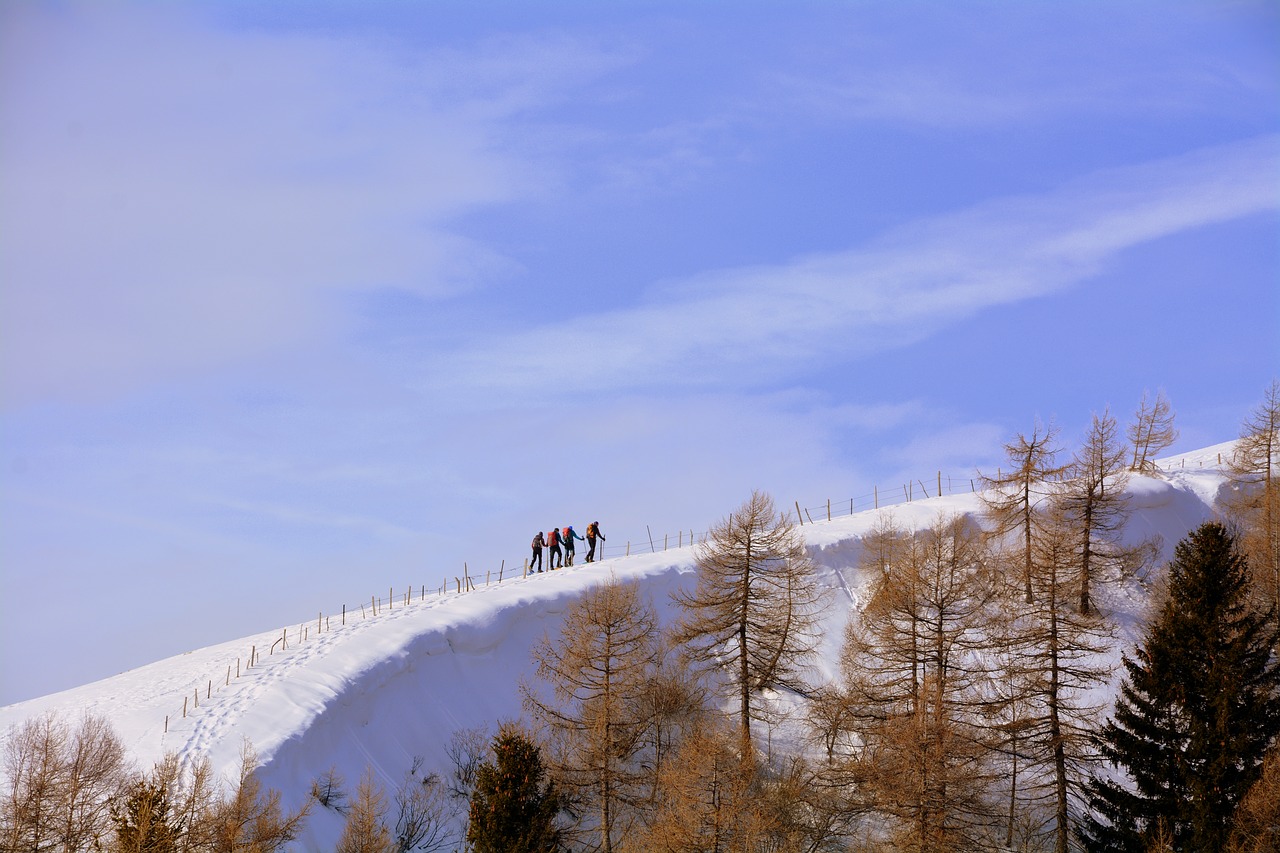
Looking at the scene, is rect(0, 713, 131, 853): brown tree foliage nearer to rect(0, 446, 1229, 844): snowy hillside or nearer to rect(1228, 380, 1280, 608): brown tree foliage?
rect(0, 446, 1229, 844): snowy hillside

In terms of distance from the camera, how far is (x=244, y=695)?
1890 inches

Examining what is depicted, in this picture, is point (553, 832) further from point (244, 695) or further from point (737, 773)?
point (244, 695)

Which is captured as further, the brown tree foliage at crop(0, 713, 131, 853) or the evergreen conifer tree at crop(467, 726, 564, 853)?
the brown tree foliage at crop(0, 713, 131, 853)

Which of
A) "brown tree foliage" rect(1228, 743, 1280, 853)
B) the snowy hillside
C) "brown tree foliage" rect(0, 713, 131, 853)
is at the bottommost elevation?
"brown tree foliage" rect(1228, 743, 1280, 853)

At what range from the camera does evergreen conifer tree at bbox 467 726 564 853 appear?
3597 cm

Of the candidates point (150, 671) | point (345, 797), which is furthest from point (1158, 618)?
point (150, 671)

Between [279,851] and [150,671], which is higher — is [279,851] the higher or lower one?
the lower one

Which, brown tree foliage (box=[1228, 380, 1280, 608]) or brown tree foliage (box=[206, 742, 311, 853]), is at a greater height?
brown tree foliage (box=[1228, 380, 1280, 608])

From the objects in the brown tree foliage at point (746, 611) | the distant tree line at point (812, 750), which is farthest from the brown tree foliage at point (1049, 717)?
the brown tree foliage at point (746, 611)

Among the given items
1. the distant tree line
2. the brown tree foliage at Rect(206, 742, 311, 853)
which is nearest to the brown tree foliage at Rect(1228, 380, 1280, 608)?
the distant tree line

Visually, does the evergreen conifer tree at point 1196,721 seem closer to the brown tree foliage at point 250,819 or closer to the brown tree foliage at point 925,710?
the brown tree foliage at point 925,710

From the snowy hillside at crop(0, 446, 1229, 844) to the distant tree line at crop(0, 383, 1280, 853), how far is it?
124cm

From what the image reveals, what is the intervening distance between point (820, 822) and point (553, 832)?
11806 mm

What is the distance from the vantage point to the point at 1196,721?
39344 millimetres
